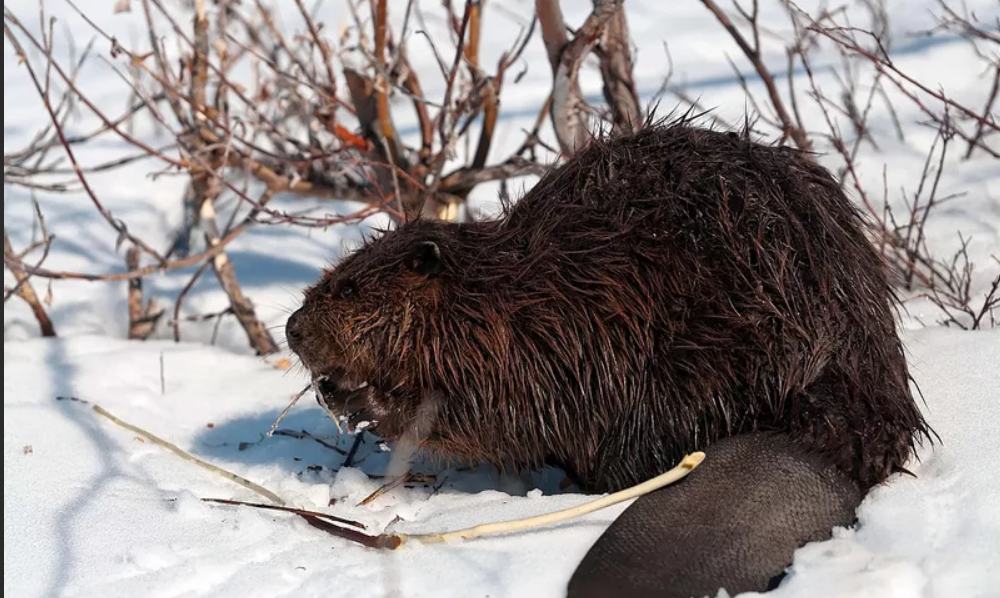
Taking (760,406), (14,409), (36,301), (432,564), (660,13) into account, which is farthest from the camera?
(660,13)

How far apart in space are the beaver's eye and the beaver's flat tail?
0.82 m

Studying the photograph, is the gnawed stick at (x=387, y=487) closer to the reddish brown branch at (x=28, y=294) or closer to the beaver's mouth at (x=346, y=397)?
the beaver's mouth at (x=346, y=397)

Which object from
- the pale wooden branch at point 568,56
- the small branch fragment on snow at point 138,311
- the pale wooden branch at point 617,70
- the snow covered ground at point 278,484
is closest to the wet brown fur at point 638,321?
the snow covered ground at point 278,484

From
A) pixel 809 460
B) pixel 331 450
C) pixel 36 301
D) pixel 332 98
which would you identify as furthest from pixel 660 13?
pixel 809 460

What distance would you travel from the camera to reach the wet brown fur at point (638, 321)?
2.08 m

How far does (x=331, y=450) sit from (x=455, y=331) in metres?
0.67

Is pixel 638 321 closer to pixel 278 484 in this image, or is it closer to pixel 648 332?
pixel 648 332

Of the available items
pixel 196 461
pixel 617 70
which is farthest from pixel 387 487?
pixel 617 70

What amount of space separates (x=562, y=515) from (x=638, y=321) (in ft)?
1.47

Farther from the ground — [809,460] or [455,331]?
[455,331]

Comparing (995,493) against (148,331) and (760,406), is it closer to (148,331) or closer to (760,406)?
(760,406)

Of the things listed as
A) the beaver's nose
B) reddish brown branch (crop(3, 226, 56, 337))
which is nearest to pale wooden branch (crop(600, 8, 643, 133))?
the beaver's nose

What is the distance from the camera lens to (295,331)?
2.39 meters

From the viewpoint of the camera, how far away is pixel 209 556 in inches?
76.5
